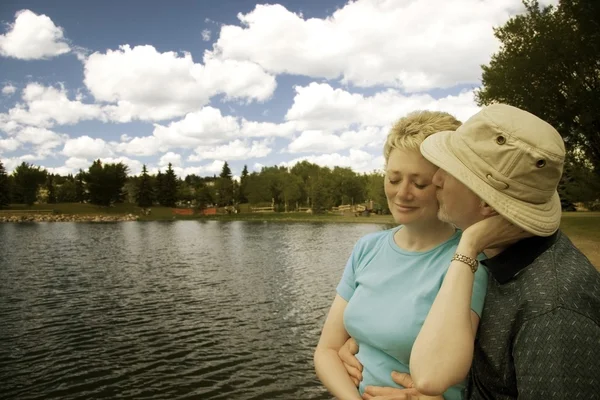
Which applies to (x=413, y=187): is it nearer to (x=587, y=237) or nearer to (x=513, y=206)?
(x=513, y=206)

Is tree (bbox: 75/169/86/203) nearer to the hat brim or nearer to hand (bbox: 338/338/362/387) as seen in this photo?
hand (bbox: 338/338/362/387)

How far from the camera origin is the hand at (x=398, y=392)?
230 centimetres

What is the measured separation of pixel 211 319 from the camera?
51.6 ft

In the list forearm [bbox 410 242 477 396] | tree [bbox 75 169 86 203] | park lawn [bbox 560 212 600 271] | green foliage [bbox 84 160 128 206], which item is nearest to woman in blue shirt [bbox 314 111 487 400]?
forearm [bbox 410 242 477 396]

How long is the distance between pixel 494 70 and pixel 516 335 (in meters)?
29.1

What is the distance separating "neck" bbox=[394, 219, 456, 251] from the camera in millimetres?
2635

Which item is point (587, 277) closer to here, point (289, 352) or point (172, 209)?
point (289, 352)

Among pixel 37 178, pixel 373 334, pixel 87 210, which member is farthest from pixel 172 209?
pixel 373 334

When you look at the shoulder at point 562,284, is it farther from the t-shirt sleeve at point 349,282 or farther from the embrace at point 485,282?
the t-shirt sleeve at point 349,282

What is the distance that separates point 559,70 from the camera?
78.5 ft

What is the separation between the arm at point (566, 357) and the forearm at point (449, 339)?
306 millimetres

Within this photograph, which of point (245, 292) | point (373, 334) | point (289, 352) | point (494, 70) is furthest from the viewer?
point (494, 70)

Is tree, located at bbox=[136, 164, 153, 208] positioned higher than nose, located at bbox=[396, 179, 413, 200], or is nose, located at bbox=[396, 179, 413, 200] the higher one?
tree, located at bbox=[136, 164, 153, 208]

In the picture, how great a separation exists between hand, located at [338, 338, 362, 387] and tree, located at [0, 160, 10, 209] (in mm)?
124889
